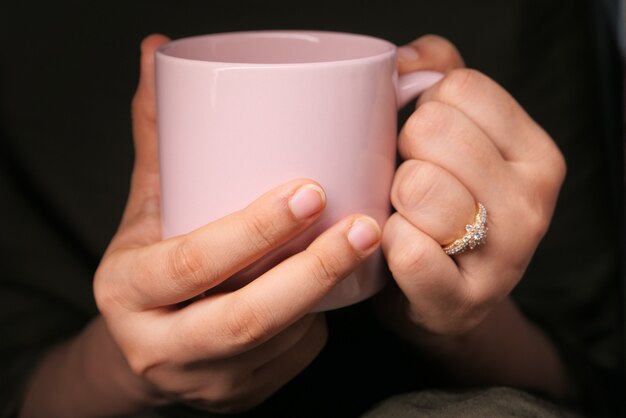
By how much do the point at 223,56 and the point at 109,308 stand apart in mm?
264

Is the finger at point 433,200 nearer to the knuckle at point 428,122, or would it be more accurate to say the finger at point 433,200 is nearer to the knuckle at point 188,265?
the knuckle at point 428,122

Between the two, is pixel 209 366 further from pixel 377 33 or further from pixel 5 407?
pixel 377 33

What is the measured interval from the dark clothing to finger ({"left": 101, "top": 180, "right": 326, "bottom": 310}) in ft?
1.25

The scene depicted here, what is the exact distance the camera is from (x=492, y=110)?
0.70 m

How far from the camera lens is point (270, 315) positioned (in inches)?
24.6

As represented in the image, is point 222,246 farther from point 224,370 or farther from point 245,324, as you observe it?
point 224,370

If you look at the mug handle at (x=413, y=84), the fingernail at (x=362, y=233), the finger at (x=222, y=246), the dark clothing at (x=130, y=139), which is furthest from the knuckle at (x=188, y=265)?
the dark clothing at (x=130, y=139)

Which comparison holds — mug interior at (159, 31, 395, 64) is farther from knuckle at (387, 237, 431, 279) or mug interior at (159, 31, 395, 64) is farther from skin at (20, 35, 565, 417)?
knuckle at (387, 237, 431, 279)

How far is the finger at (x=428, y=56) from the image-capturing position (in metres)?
0.79

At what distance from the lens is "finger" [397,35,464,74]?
2.60 feet

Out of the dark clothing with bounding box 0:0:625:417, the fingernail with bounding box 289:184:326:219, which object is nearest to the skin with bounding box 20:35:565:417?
the fingernail with bounding box 289:184:326:219

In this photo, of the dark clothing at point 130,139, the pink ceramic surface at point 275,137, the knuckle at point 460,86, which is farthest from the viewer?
the dark clothing at point 130,139

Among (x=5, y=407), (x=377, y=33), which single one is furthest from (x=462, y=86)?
(x=5, y=407)

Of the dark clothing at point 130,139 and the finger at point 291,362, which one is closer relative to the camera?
the finger at point 291,362
